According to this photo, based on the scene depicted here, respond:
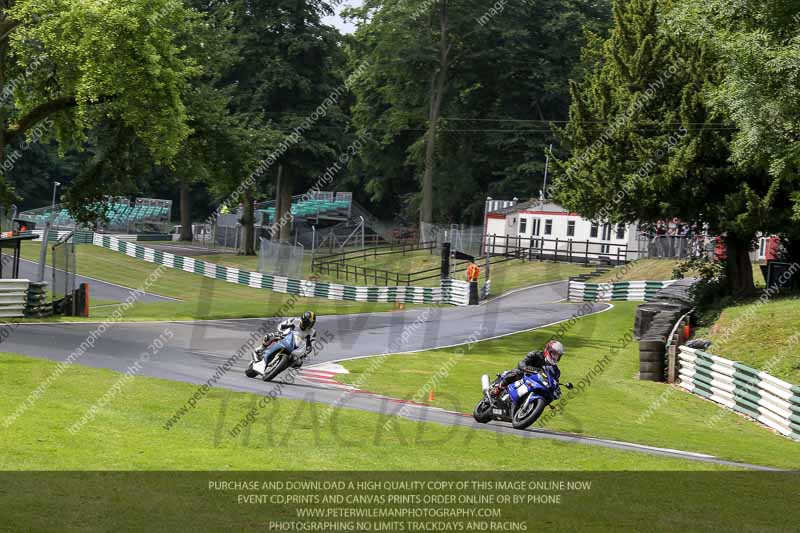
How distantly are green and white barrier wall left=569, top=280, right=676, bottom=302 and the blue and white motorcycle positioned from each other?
29522 millimetres

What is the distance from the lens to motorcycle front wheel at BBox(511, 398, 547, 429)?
1521 cm

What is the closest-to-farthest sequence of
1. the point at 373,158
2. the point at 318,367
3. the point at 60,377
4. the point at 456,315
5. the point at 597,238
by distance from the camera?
the point at 60,377
the point at 318,367
the point at 456,315
the point at 597,238
the point at 373,158

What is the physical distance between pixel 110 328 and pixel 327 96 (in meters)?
45.1

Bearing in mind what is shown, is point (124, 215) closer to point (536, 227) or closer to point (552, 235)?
point (536, 227)

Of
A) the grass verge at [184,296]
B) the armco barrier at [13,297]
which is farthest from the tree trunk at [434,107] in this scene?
the armco barrier at [13,297]

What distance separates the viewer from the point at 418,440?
13625mm

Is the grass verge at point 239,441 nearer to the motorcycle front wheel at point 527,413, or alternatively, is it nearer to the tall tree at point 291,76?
the motorcycle front wheel at point 527,413

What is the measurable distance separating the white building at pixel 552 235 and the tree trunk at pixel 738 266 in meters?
20.8

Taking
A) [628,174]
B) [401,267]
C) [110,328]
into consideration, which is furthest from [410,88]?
[110,328]

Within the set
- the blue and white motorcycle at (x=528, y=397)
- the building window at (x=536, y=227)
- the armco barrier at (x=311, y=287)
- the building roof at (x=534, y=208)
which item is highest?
the building roof at (x=534, y=208)

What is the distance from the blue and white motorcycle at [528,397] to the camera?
50.2 ft

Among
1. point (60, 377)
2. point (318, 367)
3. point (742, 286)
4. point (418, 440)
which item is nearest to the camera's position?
point (418, 440)
